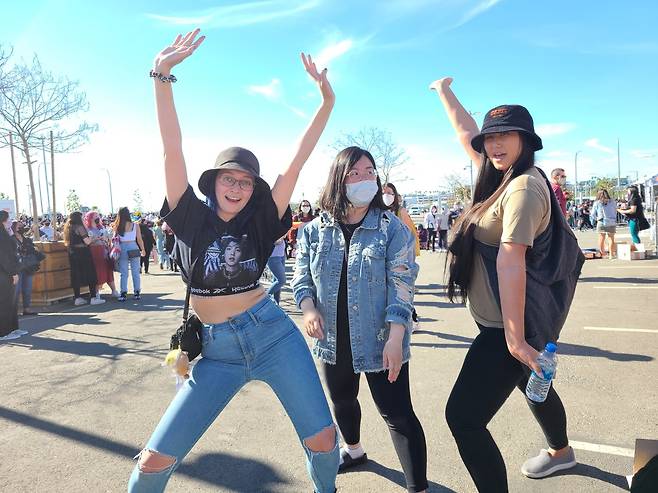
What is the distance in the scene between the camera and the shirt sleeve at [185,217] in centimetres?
216

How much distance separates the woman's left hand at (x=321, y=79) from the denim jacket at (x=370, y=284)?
67 centimetres

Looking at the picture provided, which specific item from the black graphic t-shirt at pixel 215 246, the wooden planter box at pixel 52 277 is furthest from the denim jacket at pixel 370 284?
the wooden planter box at pixel 52 277

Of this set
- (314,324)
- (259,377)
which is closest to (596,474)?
(314,324)

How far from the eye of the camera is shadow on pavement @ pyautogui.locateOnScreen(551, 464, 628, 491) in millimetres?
2617

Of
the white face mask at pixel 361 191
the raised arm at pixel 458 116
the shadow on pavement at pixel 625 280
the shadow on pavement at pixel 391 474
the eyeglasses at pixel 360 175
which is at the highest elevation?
the raised arm at pixel 458 116

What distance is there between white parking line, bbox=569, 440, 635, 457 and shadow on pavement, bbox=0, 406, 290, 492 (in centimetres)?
192

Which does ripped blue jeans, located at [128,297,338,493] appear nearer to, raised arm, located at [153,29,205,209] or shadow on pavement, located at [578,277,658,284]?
raised arm, located at [153,29,205,209]

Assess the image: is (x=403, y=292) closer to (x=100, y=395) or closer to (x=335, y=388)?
(x=335, y=388)

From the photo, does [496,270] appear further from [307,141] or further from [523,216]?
[307,141]

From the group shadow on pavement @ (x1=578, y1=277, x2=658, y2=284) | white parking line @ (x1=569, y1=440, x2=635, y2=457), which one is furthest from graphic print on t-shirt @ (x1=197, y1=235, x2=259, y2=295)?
shadow on pavement @ (x1=578, y1=277, x2=658, y2=284)

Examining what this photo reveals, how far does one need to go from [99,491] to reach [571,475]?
277 cm

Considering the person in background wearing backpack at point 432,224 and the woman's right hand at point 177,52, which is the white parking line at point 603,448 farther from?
the person in background wearing backpack at point 432,224

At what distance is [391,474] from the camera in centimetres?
278

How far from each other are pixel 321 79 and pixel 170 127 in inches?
34.4
